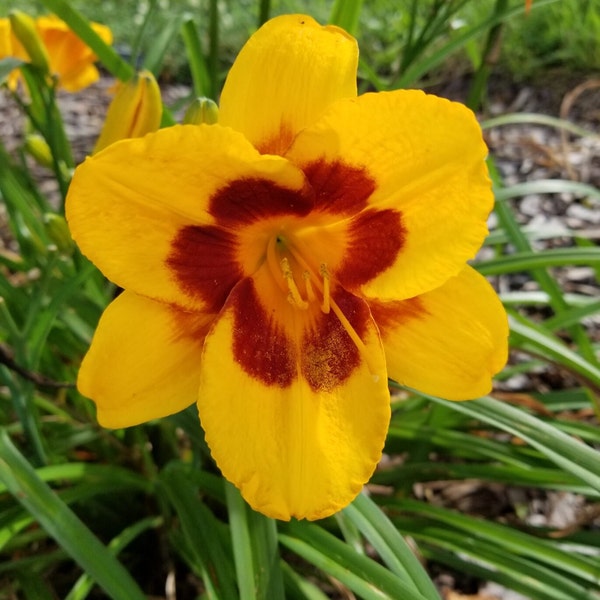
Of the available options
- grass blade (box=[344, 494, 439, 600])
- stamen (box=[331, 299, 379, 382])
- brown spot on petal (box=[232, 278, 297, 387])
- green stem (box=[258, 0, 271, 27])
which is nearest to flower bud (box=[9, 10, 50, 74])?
green stem (box=[258, 0, 271, 27])

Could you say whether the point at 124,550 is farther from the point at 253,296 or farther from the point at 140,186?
the point at 140,186

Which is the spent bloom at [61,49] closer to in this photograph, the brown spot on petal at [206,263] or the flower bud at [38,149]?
the flower bud at [38,149]

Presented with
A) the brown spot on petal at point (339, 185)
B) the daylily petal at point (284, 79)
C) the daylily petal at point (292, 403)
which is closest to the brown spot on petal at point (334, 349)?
the daylily petal at point (292, 403)

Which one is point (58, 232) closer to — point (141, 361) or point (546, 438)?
point (141, 361)

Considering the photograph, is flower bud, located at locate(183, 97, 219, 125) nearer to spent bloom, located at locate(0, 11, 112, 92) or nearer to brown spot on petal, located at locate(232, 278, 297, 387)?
brown spot on petal, located at locate(232, 278, 297, 387)

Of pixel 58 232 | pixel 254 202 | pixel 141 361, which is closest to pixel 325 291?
pixel 254 202

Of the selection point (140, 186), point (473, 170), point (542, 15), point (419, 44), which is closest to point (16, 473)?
point (140, 186)
